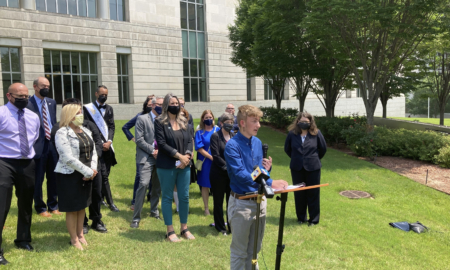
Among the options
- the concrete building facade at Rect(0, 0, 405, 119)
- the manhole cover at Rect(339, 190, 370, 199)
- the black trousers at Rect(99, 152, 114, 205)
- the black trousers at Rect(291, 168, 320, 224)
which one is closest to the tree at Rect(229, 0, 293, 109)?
the concrete building facade at Rect(0, 0, 405, 119)

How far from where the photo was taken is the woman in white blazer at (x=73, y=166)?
4469mm

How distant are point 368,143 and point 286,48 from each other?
694cm

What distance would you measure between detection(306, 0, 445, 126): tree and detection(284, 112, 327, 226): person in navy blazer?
7.02 metres

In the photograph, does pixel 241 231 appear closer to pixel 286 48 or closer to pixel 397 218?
pixel 397 218

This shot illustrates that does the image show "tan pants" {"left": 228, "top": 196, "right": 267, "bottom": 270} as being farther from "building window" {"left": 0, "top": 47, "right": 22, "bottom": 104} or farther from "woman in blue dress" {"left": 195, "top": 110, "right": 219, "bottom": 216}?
"building window" {"left": 0, "top": 47, "right": 22, "bottom": 104}

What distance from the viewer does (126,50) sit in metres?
26.2

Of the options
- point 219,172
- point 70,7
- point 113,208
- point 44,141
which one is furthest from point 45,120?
point 70,7

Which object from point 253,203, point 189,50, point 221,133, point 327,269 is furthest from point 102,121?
point 189,50

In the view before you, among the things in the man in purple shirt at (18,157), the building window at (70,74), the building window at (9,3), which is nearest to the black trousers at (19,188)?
the man in purple shirt at (18,157)

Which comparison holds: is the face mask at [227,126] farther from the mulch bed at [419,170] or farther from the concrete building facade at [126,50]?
the concrete building facade at [126,50]

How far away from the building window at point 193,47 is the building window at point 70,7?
7.63 m

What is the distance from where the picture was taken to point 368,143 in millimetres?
13086

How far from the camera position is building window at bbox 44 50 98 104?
23594 mm

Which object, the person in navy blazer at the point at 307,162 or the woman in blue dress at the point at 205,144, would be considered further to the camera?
the woman in blue dress at the point at 205,144
